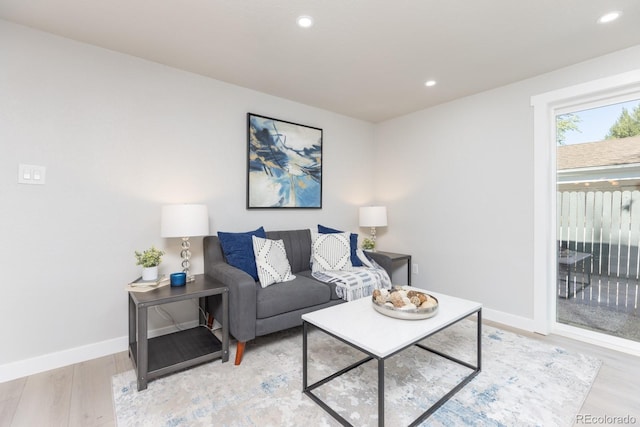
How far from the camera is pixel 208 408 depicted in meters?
1.68

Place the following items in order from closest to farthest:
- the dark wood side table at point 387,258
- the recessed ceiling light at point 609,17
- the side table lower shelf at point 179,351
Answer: the recessed ceiling light at point 609,17 → the side table lower shelf at point 179,351 → the dark wood side table at point 387,258

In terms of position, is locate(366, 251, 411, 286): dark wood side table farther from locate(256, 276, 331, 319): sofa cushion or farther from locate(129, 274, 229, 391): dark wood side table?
locate(129, 274, 229, 391): dark wood side table

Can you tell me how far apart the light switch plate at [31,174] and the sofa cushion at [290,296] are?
1710 millimetres

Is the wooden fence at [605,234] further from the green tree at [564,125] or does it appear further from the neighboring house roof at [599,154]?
the green tree at [564,125]

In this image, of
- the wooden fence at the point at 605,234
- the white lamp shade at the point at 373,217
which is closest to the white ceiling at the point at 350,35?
the wooden fence at the point at 605,234

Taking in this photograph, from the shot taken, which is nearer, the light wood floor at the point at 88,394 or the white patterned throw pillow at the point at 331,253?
the light wood floor at the point at 88,394

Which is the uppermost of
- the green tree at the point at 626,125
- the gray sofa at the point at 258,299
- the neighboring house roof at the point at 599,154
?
the green tree at the point at 626,125

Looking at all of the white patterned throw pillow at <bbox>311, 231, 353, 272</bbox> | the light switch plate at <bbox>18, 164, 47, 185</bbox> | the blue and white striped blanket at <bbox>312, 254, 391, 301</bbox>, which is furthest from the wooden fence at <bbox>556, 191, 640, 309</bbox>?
the light switch plate at <bbox>18, 164, 47, 185</bbox>

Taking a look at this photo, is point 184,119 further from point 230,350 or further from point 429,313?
point 429,313

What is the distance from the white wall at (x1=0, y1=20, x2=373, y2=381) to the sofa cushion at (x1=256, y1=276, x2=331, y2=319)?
88 centimetres

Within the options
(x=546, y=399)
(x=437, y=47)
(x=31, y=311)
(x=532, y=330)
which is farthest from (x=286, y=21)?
(x=532, y=330)

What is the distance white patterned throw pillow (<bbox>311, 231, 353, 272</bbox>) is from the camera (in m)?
2.96

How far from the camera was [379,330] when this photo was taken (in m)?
1.62

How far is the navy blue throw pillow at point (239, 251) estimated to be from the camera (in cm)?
251
